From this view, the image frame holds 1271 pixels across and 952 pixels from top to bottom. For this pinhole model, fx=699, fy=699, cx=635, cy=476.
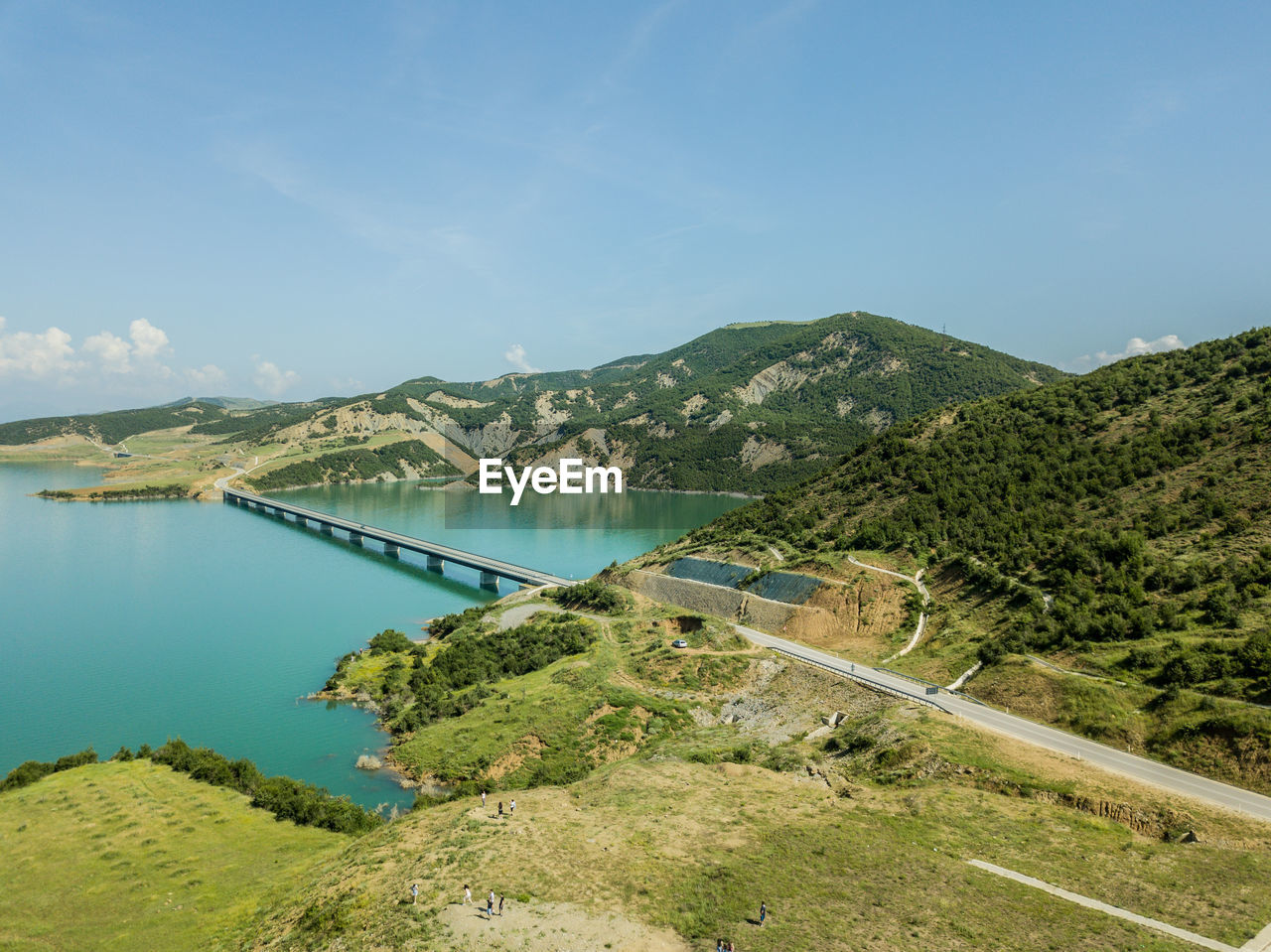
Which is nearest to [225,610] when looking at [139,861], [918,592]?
[139,861]

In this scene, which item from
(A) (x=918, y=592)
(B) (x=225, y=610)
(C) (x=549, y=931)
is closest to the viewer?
(C) (x=549, y=931)

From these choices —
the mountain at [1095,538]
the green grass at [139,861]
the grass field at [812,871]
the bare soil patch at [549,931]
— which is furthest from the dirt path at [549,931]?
the mountain at [1095,538]

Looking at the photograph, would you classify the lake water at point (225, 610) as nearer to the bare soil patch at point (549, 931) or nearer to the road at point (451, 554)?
the road at point (451, 554)

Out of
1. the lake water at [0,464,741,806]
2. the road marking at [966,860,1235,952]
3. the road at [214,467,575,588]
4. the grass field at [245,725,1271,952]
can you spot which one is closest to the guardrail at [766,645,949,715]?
the grass field at [245,725,1271,952]

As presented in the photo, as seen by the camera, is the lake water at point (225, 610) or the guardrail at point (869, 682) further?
the lake water at point (225, 610)

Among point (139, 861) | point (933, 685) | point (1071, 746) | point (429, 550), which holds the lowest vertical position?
point (139, 861)

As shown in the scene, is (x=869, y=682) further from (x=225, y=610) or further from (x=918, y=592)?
(x=225, y=610)

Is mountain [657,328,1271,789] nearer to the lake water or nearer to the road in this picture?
the road
